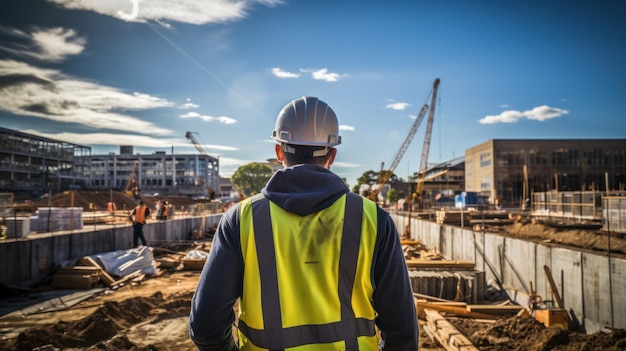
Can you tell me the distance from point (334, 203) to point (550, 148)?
6913 centimetres

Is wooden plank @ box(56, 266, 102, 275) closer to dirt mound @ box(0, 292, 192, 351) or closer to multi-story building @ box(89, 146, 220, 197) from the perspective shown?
dirt mound @ box(0, 292, 192, 351)

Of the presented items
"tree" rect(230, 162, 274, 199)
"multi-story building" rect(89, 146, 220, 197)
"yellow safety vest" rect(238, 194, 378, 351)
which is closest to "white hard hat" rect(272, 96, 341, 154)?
"yellow safety vest" rect(238, 194, 378, 351)

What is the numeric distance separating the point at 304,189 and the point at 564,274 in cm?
1033

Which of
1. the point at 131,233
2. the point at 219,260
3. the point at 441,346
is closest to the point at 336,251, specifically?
the point at 219,260

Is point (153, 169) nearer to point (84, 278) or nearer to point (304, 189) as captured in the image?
point (84, 278)

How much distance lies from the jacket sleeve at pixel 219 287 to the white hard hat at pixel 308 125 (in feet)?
1.45

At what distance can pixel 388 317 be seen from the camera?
1729mm

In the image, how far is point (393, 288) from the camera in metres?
1.69

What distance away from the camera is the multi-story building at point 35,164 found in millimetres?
57750

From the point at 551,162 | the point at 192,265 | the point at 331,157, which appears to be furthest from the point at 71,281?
the point at 551,162

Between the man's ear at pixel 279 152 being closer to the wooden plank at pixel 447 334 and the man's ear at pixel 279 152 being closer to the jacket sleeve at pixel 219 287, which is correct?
the jacket sleeve at pixel 219 287

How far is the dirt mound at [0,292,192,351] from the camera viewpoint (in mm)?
6453

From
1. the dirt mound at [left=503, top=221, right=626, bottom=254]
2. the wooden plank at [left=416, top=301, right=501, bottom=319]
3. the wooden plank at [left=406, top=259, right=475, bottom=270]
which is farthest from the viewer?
the dirt mound at [left=503, top=221, right=626, bottom=254]

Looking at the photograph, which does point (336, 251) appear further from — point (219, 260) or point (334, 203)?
point (219, 260)
